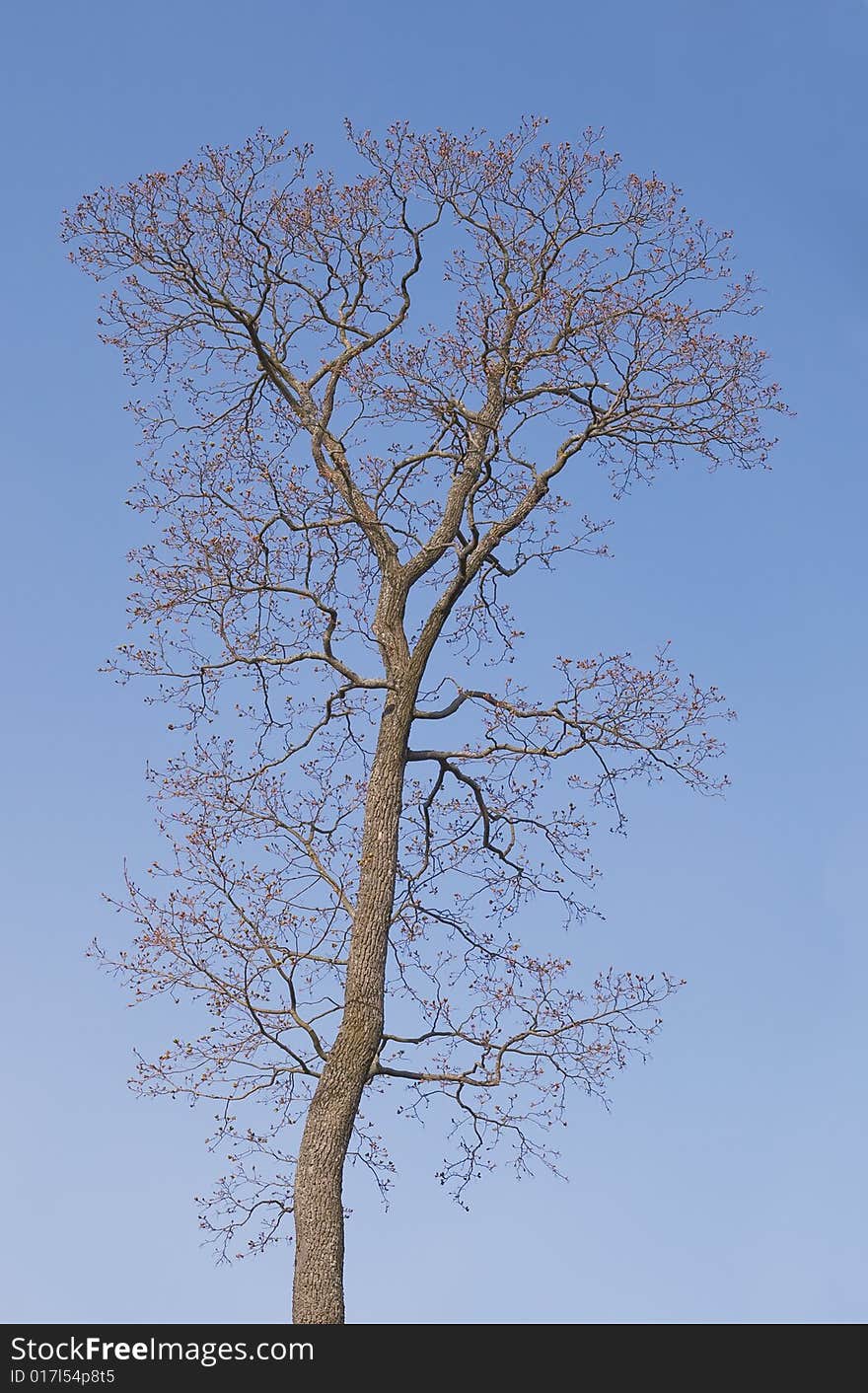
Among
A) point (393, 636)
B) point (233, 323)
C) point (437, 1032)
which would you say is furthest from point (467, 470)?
point (437, 1032)

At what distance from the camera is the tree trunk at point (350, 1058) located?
22.2ft

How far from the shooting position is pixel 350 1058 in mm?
7238

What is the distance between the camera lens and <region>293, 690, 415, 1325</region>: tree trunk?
6.77 meters

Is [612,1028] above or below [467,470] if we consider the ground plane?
below

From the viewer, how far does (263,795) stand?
8383 millimetres
